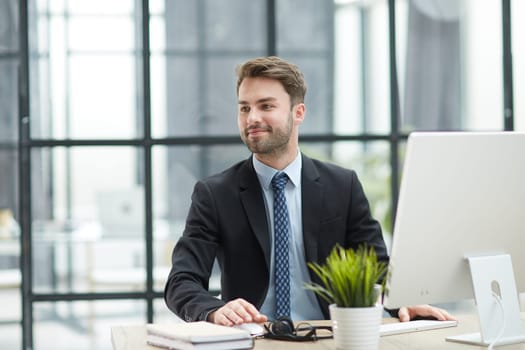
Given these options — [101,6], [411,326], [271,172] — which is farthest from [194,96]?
[411,326]

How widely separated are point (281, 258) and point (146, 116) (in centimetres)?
168

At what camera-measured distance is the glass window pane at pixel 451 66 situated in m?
4.52

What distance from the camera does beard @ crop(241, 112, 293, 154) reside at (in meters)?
2.94

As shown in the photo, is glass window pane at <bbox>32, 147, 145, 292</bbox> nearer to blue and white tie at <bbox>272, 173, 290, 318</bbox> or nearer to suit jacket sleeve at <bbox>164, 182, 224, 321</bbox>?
suit jacket sleeve at <bbox>164, 182, 224, 321</bbox>

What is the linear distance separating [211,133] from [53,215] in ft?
2.79

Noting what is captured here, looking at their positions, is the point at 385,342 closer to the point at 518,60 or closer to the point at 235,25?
the point at 235,25

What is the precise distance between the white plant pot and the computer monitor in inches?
4.1

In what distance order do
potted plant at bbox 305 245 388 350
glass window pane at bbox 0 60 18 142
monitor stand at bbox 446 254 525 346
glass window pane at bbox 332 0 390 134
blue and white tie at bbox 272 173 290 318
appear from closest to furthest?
1. potted plant at bbox 305 245 388 350
2. monitor stand at bbox 446 254 525 346
3. blue and white tie at bbox 272 173 290 318
4. glass window pane at bbox 0 60 18 142
5. glass window pane at bbox 332 0 390 134

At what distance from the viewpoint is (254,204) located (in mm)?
2939

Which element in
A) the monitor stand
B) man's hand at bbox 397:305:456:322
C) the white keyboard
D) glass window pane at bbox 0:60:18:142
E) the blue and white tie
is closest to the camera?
the monitor stand

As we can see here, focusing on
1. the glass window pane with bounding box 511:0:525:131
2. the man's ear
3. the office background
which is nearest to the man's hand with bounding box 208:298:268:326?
the man's ear

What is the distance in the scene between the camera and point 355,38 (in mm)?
4484

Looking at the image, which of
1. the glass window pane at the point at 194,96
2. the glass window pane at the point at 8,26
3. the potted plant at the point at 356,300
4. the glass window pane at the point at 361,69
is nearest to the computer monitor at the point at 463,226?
the potted plant at the point at 356,300

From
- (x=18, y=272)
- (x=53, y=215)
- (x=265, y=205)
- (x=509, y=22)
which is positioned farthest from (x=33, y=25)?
(x=509, y=22)
